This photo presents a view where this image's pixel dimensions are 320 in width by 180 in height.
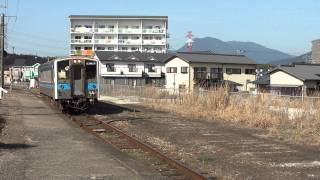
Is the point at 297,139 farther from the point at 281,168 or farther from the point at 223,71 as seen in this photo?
the point at 223,71

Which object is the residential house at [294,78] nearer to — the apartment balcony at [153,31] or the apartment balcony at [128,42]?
the apartment balcony at [153,31]

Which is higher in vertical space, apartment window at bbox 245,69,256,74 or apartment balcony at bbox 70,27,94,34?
apartment balcony at bbox 70,27,94,34

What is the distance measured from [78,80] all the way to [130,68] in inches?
2651

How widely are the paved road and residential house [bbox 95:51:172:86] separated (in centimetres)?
7366

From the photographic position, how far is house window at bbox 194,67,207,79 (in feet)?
255

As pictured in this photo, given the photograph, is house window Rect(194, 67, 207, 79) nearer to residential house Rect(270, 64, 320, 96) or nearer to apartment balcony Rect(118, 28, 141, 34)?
residential house Rect(270, 64, 320, 96)

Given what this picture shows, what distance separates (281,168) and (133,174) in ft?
10.0

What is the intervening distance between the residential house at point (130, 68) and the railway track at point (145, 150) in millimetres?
69438

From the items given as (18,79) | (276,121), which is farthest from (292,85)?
(18,79)

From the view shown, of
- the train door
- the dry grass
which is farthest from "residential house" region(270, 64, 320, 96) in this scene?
the train door

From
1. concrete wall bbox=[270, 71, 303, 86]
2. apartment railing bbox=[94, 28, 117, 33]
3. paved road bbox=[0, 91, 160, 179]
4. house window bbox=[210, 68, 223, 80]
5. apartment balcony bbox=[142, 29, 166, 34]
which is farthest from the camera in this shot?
apartment railing bbox=[94, 28, 117, 33]

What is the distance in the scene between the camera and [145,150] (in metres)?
13.4

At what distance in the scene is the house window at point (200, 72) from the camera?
255 ft

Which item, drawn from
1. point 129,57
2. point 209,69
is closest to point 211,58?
point 209,69
